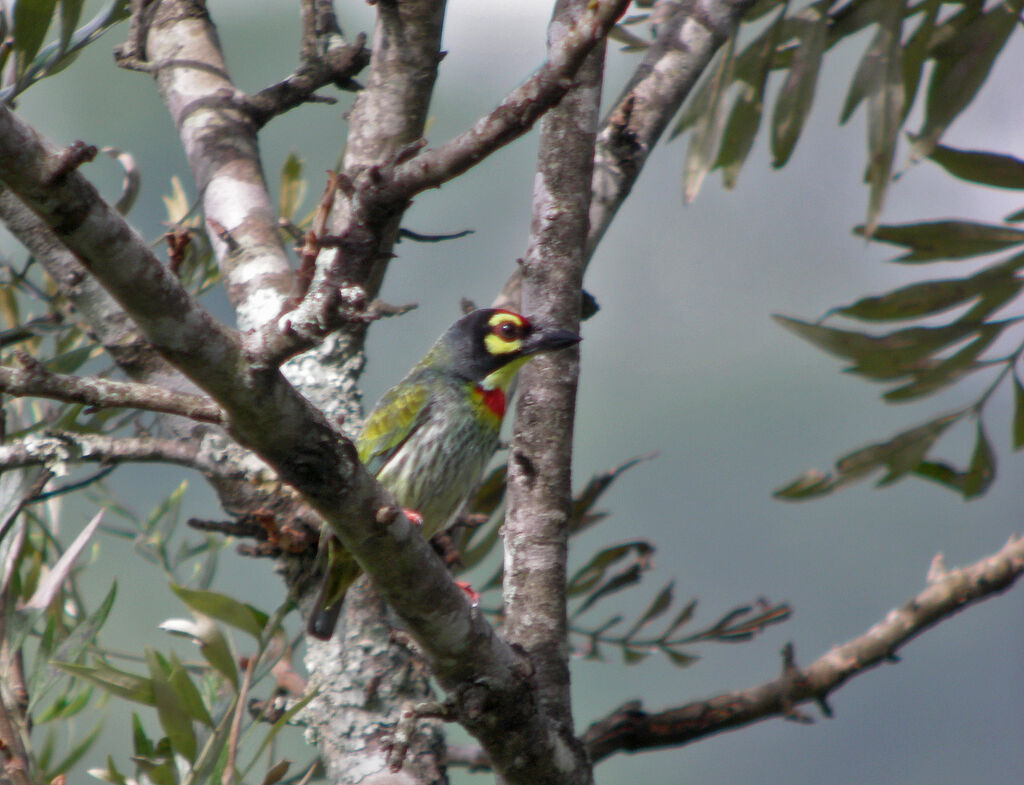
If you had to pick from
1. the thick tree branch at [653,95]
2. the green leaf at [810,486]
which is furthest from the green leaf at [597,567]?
the thick tree branch at [653,95]

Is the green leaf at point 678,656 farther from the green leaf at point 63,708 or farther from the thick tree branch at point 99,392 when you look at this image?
the thick tree branch at point 99,392

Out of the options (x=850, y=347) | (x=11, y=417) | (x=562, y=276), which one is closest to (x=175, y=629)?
(x=11, y=417)

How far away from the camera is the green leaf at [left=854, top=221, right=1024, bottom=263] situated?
225cm

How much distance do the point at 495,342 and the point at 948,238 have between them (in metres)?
1.20

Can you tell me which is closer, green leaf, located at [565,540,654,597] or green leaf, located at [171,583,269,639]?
green leaf, located at [171,583,269,639]

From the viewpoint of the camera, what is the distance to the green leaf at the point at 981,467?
2316mm

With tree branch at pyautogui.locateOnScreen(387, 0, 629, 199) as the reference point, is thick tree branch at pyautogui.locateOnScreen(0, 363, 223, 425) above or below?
below

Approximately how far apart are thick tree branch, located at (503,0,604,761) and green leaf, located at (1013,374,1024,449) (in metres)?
1.33

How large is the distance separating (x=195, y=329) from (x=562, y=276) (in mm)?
1007

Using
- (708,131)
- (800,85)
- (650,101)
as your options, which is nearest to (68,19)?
(650,101)

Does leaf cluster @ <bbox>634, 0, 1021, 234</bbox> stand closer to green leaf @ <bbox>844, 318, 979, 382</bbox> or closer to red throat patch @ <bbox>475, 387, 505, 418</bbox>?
green leaf @ <bbox>844, 318, 979, 382</bbox>

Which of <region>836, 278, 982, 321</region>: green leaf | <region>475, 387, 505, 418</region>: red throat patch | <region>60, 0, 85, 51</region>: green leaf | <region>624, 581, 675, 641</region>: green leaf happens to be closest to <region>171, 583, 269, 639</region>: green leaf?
<region>475, 387, 505, 418</region>: red throat patch

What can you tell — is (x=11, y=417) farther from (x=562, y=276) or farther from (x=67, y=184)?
(x=67, y=184)

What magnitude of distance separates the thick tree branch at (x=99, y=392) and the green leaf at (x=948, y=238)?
1.88 m
